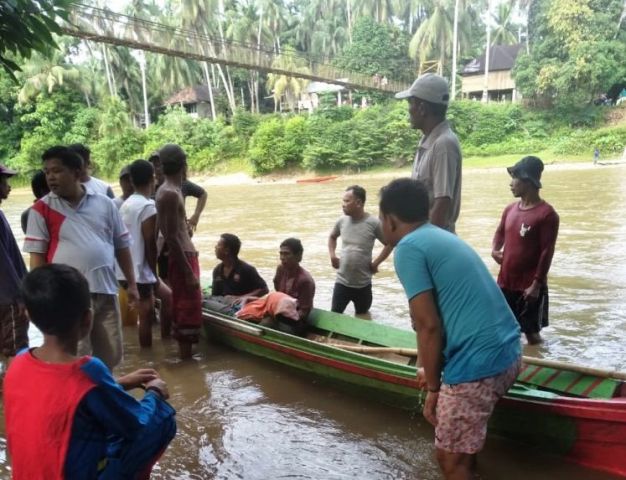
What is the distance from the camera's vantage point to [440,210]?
3432 mm

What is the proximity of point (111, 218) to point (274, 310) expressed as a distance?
1796mm

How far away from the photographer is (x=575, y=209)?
1462 cm

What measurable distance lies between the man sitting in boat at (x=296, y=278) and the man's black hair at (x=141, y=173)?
1258mm

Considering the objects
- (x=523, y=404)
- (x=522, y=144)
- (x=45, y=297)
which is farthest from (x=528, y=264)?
(x=522, y=144)

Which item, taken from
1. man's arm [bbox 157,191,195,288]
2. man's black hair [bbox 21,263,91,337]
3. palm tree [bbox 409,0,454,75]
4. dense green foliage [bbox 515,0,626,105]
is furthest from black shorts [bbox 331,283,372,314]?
palm tree [bbox 409,0,454,75]

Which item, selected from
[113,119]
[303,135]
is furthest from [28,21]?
[113,119]

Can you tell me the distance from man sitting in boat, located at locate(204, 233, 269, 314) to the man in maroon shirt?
2267 mm

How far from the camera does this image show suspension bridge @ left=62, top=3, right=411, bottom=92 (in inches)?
635

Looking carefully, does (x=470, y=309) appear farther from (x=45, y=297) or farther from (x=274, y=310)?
(x=274, y=310)

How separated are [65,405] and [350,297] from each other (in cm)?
391

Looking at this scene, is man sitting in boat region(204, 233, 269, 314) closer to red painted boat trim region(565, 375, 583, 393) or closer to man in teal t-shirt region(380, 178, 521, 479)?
red painted boat trim region(565, 375, 583, 393)

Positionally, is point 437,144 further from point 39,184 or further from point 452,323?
point 39,184

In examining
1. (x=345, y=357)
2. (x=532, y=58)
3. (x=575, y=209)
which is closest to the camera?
(x=345, y=357)

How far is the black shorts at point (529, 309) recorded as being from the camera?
4398 mm
